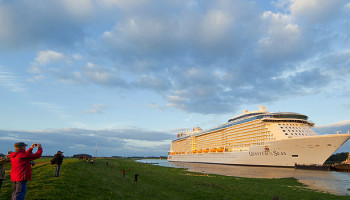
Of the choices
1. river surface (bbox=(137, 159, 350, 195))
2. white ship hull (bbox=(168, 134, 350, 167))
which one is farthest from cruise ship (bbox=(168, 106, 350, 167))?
river surface (bbox=(137, 159, 350, 195))

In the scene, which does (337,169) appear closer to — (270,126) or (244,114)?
(270,126)

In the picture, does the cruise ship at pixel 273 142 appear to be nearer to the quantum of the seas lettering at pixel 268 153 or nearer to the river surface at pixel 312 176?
the quantum of the seas lettering at pixel 268 153

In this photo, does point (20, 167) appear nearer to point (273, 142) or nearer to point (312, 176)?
point (312, 176)

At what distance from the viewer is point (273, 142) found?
180 ft

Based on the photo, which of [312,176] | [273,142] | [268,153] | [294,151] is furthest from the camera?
[268,153]

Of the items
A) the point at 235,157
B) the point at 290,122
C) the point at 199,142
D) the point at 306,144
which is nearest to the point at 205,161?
the point at 199,142

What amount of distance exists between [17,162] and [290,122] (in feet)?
218

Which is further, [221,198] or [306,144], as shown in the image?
[306,144]

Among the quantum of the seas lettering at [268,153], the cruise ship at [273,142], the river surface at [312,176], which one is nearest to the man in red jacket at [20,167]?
the river surface at [312,176]

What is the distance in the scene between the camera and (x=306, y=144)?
50438 mm

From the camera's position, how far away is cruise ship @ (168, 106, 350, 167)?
49.9 meters

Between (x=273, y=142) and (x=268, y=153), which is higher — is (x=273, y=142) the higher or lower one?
the higher one

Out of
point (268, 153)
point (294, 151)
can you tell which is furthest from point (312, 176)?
point (268, 153)

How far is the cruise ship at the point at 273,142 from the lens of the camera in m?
49.9
